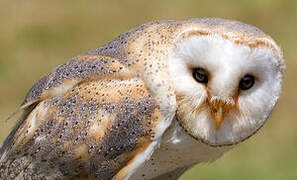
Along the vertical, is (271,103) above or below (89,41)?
above

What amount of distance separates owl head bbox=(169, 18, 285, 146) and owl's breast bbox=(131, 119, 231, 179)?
0.05 metres

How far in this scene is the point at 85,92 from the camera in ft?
10.9

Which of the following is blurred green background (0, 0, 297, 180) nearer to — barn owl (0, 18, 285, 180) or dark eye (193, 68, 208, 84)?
barn owl (0, 18, 285, 180)

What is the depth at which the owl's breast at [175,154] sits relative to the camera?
331cm

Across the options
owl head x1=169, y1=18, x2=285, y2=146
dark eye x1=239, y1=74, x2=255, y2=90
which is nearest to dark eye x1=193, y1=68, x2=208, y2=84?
owl head x1=169, y1=18, x2=285, y2=146

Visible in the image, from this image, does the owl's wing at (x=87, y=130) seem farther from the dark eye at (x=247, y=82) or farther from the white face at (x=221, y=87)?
the dark eye at (x=247, y=82)

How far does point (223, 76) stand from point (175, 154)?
1.33ft

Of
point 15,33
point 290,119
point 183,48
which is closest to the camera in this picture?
point 183,48

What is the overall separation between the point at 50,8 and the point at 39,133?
534 cm

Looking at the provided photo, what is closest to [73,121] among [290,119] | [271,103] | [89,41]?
[271,103]

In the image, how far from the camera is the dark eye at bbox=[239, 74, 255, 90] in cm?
316

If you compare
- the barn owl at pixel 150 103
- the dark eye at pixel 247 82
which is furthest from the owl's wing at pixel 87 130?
the dark eye at pixel 247 82

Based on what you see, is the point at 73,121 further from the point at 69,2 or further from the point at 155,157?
the point at 69,2

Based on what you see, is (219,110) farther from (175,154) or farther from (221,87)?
(175,154)
